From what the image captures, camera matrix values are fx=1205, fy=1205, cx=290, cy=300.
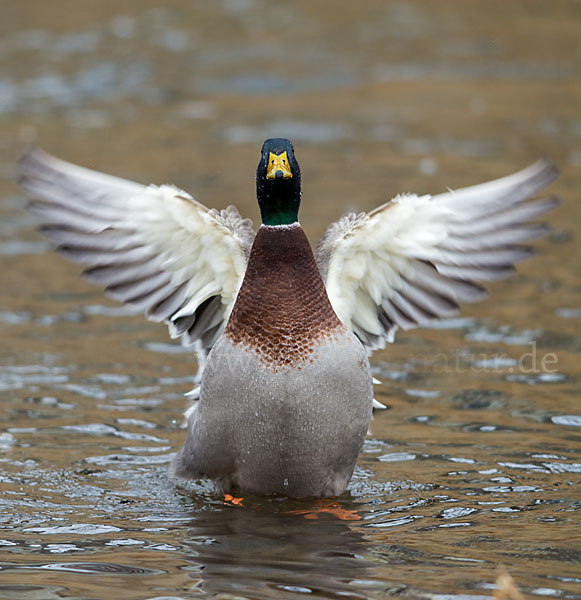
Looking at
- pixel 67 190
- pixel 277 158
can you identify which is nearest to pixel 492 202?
pixel 277 158

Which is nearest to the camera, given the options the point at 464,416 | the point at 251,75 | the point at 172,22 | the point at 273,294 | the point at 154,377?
the point at 273,294

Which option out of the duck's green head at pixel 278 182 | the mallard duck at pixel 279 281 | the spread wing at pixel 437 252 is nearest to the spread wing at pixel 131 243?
the mallard duck at pixel 279 281

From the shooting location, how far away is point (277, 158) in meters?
6.05

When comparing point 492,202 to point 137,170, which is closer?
point 492,202

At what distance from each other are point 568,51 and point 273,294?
44.4ft

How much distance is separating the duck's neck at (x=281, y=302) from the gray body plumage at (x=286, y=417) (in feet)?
0.20

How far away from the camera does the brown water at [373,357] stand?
551cm

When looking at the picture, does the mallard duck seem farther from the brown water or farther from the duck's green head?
the brown water

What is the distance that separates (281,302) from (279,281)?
108mm

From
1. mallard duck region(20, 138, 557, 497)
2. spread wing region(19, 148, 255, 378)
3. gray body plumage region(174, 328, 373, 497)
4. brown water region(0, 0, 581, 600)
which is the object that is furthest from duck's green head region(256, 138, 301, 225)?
brown water region(0, 0, 581, 600)

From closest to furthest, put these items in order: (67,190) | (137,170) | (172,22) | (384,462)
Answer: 1. (67,190)
2. (384,462)
3. (137,170)
4. (172,22)

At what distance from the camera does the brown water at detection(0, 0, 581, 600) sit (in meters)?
5.51

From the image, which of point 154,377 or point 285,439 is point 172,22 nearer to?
point 154,377

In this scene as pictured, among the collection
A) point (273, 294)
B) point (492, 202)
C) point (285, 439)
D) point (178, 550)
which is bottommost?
point (178, 550)
